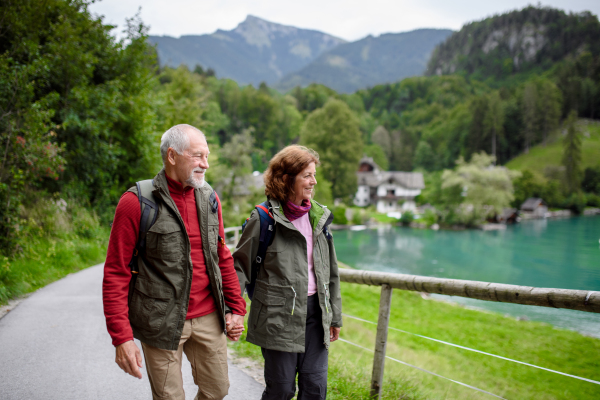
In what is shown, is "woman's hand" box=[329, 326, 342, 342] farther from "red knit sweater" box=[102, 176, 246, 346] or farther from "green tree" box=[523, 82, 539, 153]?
"green tree" box=[523, 82, 539, 153]

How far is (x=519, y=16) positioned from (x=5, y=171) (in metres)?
211

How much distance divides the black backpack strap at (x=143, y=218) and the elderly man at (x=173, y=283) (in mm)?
14

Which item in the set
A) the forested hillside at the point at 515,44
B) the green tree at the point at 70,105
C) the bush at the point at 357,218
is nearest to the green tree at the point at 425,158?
the bush at the point at 357,218

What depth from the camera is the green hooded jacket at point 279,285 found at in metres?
2.06

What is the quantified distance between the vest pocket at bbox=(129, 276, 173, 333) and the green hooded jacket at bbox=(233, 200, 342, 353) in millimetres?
454

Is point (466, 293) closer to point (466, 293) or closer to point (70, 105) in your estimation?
point (466, 293)

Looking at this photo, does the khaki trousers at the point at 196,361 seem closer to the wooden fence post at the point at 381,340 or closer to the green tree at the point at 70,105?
the wooden fence post at the point at 381,340

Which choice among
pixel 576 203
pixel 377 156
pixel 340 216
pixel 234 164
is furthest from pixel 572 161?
pixel 234 164

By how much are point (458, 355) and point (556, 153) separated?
7657cm

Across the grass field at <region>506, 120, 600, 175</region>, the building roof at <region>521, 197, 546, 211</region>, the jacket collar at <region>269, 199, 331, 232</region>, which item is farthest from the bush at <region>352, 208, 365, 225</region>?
the jacket collar at <region>269, 199, 331, 232</region>

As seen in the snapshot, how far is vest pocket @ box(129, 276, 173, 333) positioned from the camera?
1.77 m

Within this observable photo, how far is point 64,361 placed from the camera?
10.9ft

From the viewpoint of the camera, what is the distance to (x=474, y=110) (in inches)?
3182

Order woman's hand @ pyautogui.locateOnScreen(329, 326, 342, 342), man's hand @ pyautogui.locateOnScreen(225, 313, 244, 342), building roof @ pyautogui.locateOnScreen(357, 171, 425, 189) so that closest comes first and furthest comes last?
man's hand @ pyautogui.locateOnScreen(225, 313, 244, 342) < woman's hand @ pyautogui.locateOnScreen(329, 326, 342, 342) < building roof @ pyautogui.locateOnScreen(357, 171, 425, 189)
